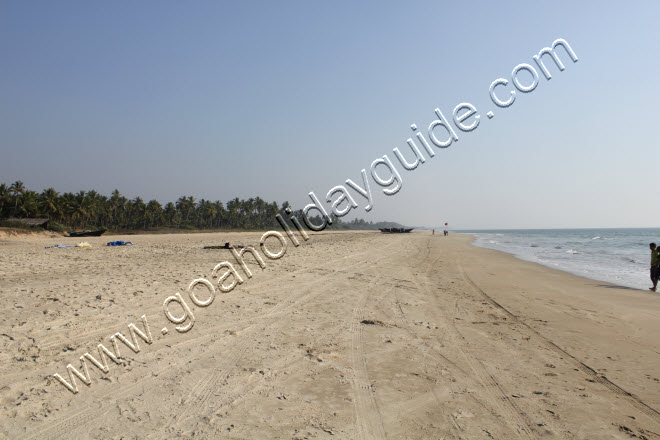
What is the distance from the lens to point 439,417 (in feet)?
11.5

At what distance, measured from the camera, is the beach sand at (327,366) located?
3.38 metres

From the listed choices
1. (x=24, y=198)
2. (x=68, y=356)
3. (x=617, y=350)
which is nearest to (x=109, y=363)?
(x=68, y=356)

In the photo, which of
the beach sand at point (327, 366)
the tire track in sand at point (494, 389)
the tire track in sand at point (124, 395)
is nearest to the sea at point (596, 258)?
the beach sand at point (327, 366)

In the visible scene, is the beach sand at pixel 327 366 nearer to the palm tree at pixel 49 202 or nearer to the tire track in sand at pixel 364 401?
the tire track in sand at pixel 364 401

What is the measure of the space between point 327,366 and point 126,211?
105 metres

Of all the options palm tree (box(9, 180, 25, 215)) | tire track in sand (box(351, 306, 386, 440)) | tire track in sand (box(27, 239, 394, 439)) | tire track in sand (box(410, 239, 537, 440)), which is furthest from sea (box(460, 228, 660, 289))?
palm tree (box(9, 180, 25, 215))

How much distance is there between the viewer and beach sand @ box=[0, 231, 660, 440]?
3375 mm

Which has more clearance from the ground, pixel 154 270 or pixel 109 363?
pixel 154 270

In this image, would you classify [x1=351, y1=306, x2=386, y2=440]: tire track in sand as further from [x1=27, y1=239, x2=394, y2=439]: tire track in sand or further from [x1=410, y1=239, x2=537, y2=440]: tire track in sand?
[x1=27, y1=239, x2=394, y2=439]: tire track in sand

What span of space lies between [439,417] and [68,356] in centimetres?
502

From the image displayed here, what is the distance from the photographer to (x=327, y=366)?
4680mm

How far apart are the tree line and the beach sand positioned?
25963 mm

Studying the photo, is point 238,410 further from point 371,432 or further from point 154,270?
point 154,270

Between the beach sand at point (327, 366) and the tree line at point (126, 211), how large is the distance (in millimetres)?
25963
